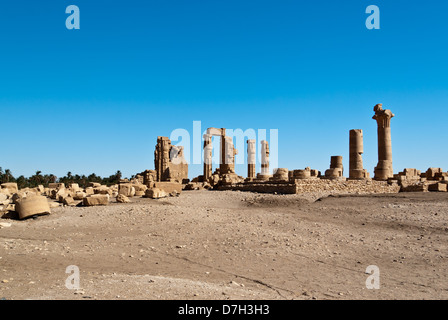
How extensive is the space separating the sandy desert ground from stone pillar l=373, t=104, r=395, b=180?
45.8ft

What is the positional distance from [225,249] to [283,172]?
18.2 meters

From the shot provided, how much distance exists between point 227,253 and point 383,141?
24455 mm

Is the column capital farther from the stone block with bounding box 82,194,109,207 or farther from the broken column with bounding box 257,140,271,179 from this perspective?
the stone block with bounding box 82,194,109,207

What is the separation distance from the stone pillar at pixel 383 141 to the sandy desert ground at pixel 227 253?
1395cm

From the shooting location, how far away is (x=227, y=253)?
28.1 ft

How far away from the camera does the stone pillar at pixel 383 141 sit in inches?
1122

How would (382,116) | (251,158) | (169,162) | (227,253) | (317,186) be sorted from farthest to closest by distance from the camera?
(251,158), (169,162), (382,116), (317,186), (227,253)

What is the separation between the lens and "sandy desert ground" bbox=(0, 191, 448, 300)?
5.75 metres

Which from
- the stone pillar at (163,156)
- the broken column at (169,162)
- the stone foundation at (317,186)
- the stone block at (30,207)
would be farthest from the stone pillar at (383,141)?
the stone block at (30,207)

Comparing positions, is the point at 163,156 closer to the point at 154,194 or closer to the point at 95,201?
the point at 154,194

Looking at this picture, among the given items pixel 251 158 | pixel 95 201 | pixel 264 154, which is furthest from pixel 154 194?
pixel 251 158

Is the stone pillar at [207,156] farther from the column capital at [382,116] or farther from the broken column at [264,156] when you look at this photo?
the column capital at [382,116]

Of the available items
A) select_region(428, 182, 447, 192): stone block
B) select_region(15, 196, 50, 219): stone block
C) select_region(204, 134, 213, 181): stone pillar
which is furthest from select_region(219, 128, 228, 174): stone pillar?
select_region(15, 196, 50, 219): stone block

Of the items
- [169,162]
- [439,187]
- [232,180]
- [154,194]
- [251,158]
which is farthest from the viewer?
[251,158]
